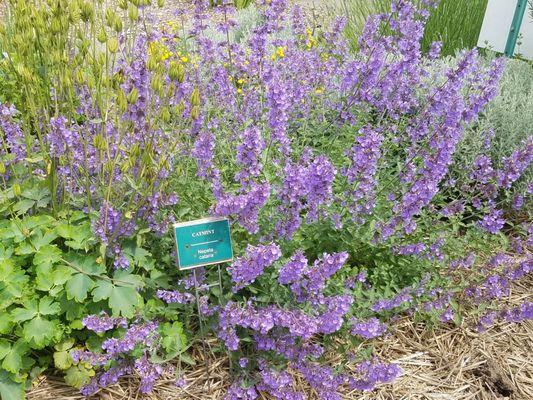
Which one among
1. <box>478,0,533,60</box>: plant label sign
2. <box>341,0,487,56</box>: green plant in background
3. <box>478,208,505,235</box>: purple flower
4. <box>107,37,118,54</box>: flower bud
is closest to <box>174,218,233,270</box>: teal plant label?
<box>107,37,118,54</box>: flower bud

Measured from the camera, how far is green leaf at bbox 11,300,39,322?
2.00m

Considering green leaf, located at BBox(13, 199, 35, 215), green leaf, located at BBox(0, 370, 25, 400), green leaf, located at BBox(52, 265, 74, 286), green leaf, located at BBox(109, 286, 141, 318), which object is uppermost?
green leaf, located at BBox(13, 199, 35, 215)

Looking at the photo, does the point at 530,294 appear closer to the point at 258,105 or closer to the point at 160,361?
the point at 258,105

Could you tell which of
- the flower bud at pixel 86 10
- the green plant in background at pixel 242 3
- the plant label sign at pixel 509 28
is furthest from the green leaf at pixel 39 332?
the green plant in background at pixel 242 3

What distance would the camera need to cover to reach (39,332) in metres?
1.99

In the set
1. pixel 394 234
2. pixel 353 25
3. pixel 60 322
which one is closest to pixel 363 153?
pixel 394 234

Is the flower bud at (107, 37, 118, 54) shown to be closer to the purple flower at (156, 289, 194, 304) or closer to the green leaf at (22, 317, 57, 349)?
the purple flower at (156, 289, 194, 304)

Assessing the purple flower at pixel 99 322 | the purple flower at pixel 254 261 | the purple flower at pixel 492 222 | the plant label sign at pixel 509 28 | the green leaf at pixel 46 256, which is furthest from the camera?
the plant label sign at pixel 509 28

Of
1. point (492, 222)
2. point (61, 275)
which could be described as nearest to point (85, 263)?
point (61, 275)

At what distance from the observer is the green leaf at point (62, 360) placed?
2092 mm

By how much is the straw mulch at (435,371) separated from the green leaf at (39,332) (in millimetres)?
302

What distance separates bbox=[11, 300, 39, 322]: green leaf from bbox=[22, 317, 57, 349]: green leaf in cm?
2

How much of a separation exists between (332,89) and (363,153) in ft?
4.44

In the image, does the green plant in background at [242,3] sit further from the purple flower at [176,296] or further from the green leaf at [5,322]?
the green leaf at [5,322]
